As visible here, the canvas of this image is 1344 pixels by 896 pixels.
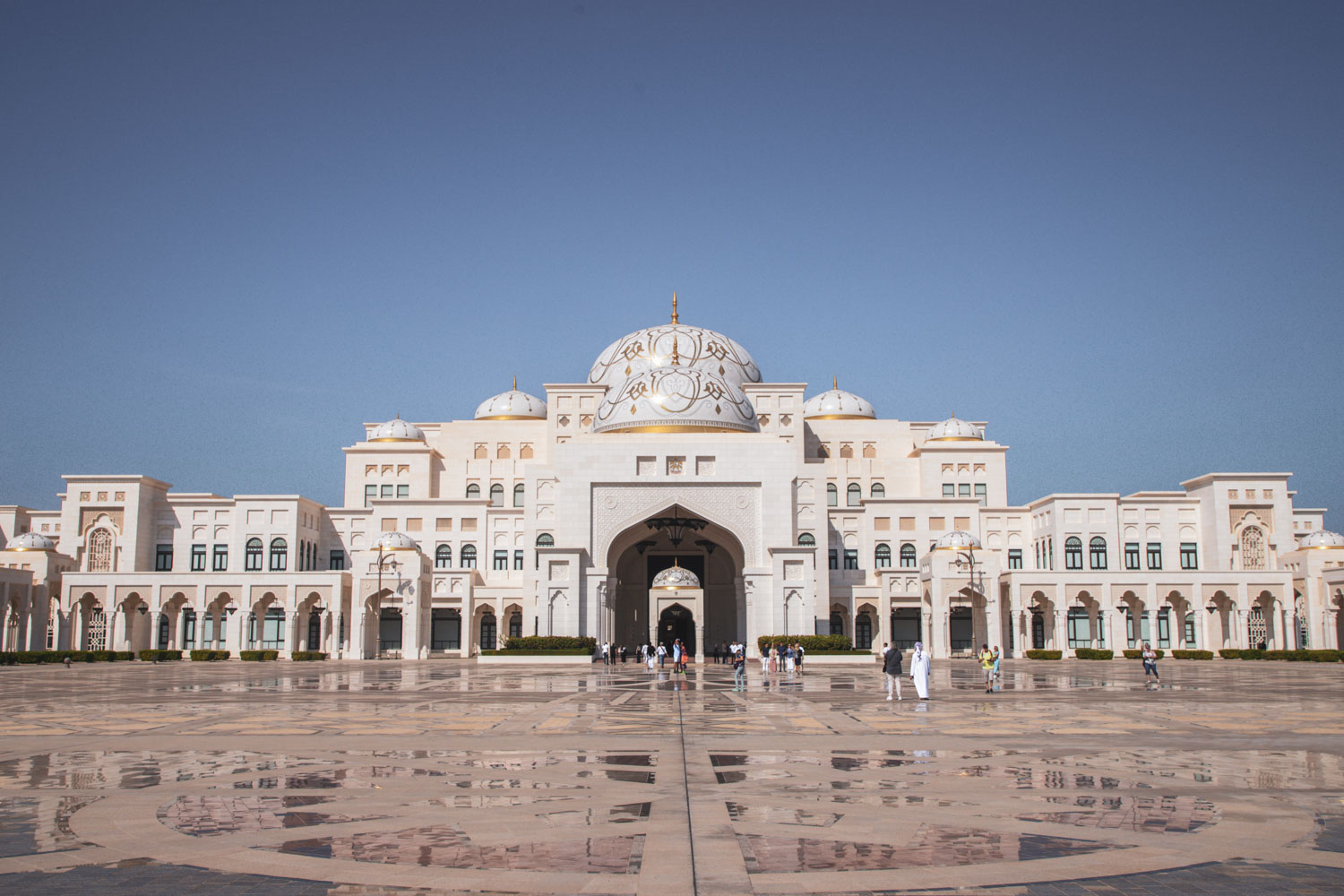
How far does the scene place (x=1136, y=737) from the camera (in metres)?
14.2

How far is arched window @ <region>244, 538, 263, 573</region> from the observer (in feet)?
188

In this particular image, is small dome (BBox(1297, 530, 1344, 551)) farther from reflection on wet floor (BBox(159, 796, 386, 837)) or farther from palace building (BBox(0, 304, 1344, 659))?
reflection on wet floor (BBox(159, 796, 386, 837))

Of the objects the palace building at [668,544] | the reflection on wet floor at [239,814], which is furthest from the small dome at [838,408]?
the reflection on wet floor at [239,814]

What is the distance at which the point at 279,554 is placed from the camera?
188 ft

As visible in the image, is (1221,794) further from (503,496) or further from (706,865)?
(503,496)

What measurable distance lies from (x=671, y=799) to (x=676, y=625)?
60.4 meters

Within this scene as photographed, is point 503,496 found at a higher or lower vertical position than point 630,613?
higher

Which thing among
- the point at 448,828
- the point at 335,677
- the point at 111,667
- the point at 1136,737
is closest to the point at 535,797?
the point at 448,828

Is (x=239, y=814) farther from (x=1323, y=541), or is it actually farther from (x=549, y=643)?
(x=1323, y=541)

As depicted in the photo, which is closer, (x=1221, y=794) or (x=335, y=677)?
(x=1221, y=794)

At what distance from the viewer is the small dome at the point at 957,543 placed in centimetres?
5036

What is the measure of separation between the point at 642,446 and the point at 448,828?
4028cm

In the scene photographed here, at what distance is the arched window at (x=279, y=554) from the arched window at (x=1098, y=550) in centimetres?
3835

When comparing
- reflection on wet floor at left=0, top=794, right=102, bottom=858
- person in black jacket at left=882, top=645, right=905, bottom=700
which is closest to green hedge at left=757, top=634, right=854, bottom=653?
person in black jacket at left=882, top=645, right=905, bottom=700
